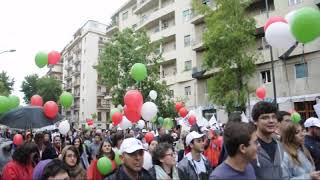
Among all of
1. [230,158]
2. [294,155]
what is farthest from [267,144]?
[230,158]

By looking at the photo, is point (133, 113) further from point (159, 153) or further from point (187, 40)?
point (187, 40)

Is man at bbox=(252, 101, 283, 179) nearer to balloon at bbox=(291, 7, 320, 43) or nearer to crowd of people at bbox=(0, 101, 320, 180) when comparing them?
crowd of people at bbox=(0, 101, 320, 180)

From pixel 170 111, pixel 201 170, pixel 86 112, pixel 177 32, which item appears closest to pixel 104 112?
pixel 86 112

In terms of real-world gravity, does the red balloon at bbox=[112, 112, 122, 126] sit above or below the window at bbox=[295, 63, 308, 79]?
below

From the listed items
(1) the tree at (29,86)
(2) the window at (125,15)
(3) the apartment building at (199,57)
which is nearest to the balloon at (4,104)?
(3) the apartment building at (199,57)

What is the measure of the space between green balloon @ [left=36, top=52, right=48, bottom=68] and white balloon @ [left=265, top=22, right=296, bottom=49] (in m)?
5.61

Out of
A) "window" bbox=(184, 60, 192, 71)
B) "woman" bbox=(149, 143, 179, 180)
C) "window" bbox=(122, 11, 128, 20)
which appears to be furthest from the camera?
"window" bbox=(122, 11, 128, 20)

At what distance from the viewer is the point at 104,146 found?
Answer: 5.59m

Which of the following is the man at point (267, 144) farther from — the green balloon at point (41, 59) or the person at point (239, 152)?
the green balloon at point (41, 59)

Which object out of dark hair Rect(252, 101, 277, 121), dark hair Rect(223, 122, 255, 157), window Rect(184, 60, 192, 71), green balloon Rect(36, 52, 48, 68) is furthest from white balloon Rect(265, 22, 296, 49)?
window Rect(184, 60, 192, 71)

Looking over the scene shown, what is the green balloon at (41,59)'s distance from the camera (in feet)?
28.7

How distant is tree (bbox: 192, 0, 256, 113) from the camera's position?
58.0 ft

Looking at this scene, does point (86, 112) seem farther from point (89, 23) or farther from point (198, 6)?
point (198, 6)

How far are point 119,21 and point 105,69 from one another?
2307 cm
